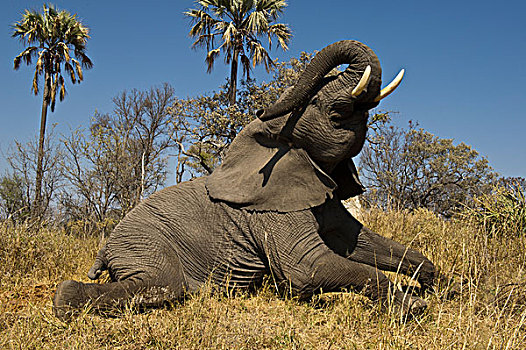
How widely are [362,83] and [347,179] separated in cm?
118

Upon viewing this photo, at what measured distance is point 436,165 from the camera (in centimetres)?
2850

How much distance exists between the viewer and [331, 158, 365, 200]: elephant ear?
14.9ft

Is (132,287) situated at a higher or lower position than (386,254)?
lower

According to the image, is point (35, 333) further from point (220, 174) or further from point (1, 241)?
point (1, 241)

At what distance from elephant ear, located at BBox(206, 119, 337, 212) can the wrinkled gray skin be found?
0.03 feet

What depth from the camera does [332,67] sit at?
4.04 metres

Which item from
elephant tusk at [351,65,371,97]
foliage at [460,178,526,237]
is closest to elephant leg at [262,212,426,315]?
elephant tusk at [351,65,371,97]

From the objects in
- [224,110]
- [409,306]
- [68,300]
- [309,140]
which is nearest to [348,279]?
[409,306]

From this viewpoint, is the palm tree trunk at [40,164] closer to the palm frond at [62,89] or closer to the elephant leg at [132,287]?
the palm frond at [62,89]

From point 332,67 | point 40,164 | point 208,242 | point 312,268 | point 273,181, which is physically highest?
point 40,164

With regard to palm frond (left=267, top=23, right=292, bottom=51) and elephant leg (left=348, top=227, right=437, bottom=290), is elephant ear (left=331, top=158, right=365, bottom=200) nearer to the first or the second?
elephant leg (left=348, top=227, right=437, bottom=290)

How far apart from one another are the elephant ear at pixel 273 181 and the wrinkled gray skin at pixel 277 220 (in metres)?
0.01

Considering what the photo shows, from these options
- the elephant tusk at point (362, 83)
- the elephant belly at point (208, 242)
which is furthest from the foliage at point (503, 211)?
the elephant belly at point (208, 242)

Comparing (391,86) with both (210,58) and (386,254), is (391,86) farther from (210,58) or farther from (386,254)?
(210,58)
